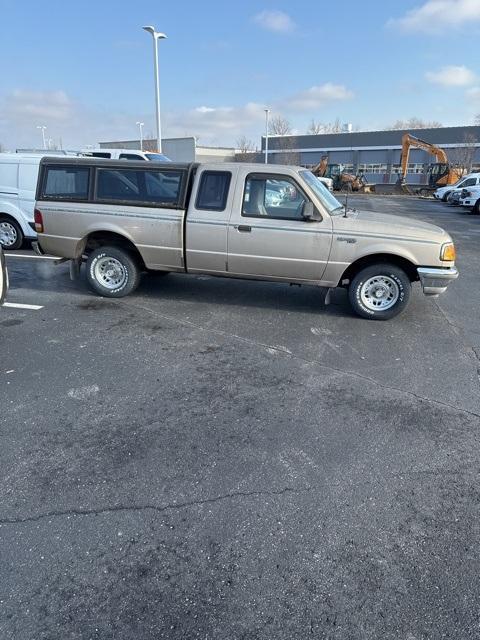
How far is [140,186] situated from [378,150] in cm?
6275

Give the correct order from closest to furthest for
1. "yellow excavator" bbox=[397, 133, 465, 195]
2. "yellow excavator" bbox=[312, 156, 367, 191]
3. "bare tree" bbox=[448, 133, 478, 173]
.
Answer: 1. "yellow excavator" bbox=[397, 133, 465, 195]
2. "yellow excavator" bbox=[312, 156, 367, 191]
3. "bare tree" bbox=[448, 133, 478, 173]

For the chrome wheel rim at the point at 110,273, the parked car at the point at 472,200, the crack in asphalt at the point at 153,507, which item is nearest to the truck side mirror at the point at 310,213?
the chrome wheel rim at the point at 110,273

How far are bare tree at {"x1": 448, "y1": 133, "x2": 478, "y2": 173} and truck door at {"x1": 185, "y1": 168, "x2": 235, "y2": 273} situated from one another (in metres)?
52.1

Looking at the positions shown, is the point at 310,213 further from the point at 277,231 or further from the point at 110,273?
the point at 110,273

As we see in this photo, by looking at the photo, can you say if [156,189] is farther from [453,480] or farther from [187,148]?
[187,148]

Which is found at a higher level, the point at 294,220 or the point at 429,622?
the point at 294,220

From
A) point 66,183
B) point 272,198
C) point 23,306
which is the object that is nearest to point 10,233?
point 66,183

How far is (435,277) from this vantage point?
559 centimetres

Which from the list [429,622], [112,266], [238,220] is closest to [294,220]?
[238,220]

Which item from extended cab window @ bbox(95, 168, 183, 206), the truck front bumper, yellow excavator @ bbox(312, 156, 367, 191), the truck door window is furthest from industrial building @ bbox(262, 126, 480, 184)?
extended cab window @ bbox(95, 168, 183, 206)

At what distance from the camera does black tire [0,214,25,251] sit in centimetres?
950

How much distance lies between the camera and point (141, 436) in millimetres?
3363

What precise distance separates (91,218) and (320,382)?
4.26 m

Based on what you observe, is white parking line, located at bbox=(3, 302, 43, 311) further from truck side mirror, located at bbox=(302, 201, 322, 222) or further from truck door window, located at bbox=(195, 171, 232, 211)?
truck side mirror, located at bbox=(302, 201, 322, 222)
